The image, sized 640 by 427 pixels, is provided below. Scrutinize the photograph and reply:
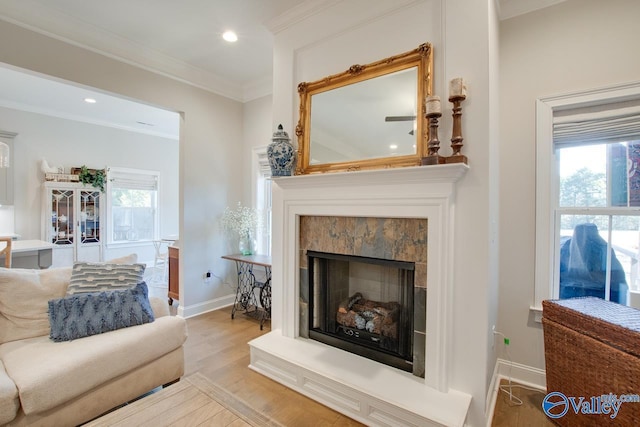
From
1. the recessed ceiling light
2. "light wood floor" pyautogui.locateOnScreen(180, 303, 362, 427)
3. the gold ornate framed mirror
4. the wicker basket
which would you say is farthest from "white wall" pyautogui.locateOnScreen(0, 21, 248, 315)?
the wicker basket

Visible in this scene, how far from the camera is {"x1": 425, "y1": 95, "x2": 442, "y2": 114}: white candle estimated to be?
1.79 meters

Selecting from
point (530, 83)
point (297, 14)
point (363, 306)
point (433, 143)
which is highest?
point (297, 14)

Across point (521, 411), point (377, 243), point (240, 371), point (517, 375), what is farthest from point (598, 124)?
point (240, 371)

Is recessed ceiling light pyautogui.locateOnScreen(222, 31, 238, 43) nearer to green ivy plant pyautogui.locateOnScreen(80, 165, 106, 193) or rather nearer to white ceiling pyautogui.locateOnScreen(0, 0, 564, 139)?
white ceiling pyautogui.locateOnScreen(0, 0, 564, 139)

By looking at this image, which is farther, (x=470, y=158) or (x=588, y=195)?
(x=588, y=195)

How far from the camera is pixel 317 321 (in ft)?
8.41

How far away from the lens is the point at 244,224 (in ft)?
12.6

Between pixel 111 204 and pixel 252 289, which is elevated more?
pixel 111 204

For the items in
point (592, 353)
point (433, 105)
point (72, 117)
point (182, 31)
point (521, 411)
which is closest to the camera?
point (592, 353)

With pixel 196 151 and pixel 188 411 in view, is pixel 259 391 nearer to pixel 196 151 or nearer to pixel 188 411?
pixel 188 411

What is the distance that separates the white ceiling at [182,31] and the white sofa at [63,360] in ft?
7.13

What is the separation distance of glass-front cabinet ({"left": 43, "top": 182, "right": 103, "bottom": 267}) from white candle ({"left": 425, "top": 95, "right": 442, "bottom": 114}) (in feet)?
20.3

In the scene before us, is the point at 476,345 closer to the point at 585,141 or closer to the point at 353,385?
the point at 353,385

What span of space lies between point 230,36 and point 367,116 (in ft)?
5.77
